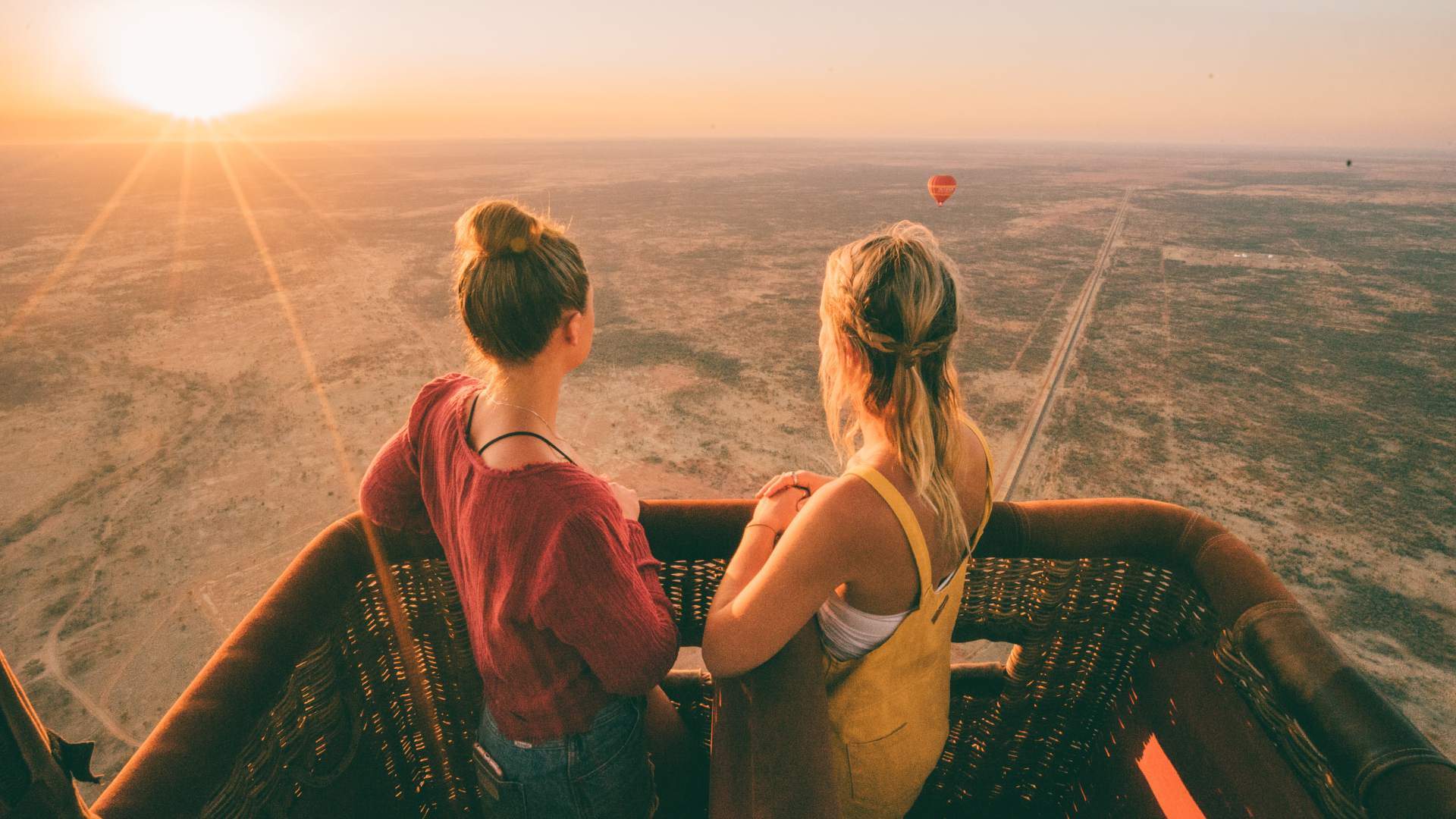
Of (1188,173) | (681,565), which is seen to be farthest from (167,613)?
(1188,173)

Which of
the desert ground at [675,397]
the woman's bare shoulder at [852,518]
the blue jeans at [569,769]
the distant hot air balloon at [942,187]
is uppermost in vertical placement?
the distant hot air balloon at [942,187]

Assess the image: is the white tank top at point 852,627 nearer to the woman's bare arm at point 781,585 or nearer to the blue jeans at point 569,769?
the woman's bare arm at point 781,585

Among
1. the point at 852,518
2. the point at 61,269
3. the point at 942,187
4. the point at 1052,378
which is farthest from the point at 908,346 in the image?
the point at 61,269

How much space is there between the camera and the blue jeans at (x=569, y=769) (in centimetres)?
141

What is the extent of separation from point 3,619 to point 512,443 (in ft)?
17.4

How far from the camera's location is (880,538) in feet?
4.41

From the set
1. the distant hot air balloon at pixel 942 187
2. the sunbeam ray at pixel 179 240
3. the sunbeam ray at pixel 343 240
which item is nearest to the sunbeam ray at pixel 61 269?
the sunbeam ray at pixel 179 240

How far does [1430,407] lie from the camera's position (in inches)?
310

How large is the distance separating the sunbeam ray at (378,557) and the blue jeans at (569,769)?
1.06ft

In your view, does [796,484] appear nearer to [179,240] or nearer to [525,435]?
[525,435]

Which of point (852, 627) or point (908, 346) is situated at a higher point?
point (908, 346)

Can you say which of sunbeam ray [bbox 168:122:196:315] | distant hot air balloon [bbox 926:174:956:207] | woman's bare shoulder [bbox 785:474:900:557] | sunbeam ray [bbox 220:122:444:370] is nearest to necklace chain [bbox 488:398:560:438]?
woman's bare shoulder [bbox 785:474:900:557]

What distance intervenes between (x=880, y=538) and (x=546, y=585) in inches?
25.0

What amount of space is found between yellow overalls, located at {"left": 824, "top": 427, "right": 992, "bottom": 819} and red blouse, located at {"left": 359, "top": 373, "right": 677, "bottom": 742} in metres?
0.45
